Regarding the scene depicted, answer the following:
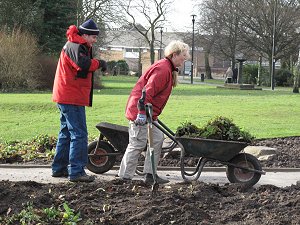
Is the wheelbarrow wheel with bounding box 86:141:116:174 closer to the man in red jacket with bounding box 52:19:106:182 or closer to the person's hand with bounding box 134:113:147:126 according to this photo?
the man in red jacket with bounding box 52:19:106:182

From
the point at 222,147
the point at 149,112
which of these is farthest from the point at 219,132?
the point at 149,112

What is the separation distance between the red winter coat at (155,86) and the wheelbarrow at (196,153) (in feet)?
0.93

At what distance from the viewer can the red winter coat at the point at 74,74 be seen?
7270 mm

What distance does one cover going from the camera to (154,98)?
7.18 metres

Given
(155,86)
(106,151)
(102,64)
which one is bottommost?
(106,151)

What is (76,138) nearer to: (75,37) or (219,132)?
(75,37)

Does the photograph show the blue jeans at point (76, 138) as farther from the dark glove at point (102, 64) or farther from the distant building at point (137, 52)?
the distant building at point (137, 52)

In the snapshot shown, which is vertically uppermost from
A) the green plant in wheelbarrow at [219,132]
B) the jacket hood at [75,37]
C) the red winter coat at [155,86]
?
the jacket hood at [75,37]

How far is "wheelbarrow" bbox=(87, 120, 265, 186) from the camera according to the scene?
7.14m

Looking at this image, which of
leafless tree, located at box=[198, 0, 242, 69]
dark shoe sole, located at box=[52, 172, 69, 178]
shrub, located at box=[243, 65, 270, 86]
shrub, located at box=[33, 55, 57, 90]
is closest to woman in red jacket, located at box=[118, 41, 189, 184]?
dark shoe sole, located at box=[52, 172, 69, 178]

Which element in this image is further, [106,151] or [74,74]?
[106,151]

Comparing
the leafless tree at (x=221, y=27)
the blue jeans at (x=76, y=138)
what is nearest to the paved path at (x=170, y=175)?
the blue jeans at (x=76, y=138)

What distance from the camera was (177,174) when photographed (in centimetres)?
835

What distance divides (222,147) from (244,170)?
22.0 inches
